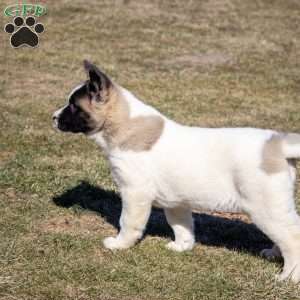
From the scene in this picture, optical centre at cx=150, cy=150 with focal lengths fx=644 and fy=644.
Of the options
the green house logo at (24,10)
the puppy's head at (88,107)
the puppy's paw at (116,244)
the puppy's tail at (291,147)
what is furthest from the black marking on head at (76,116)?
the green house logo at (24,10)

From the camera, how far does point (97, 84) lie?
209 inches

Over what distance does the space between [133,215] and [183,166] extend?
0.64 meters

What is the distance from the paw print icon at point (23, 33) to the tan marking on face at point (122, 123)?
29.6ft

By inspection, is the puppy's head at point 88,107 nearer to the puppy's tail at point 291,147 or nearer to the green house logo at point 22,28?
the puppy's tail at point 291,147

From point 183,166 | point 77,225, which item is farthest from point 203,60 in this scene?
point 183,166

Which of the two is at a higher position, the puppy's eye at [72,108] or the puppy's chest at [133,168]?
the puppy's eye at [72,108]

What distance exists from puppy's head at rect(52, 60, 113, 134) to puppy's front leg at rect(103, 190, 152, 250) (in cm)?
66

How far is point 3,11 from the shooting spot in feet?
58.1

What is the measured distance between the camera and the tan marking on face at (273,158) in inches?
188

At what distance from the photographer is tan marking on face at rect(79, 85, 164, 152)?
5340mm

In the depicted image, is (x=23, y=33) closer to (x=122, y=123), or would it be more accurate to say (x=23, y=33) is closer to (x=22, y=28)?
(x=22, y=28)

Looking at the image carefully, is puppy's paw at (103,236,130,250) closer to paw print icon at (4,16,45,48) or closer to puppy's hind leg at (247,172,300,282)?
puppy's hind leg at (247,172,300,282)

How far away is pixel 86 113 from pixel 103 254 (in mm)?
1231

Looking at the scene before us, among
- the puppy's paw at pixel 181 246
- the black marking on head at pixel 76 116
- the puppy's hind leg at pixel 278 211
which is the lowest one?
the puppy's paw at pixel 181 246
